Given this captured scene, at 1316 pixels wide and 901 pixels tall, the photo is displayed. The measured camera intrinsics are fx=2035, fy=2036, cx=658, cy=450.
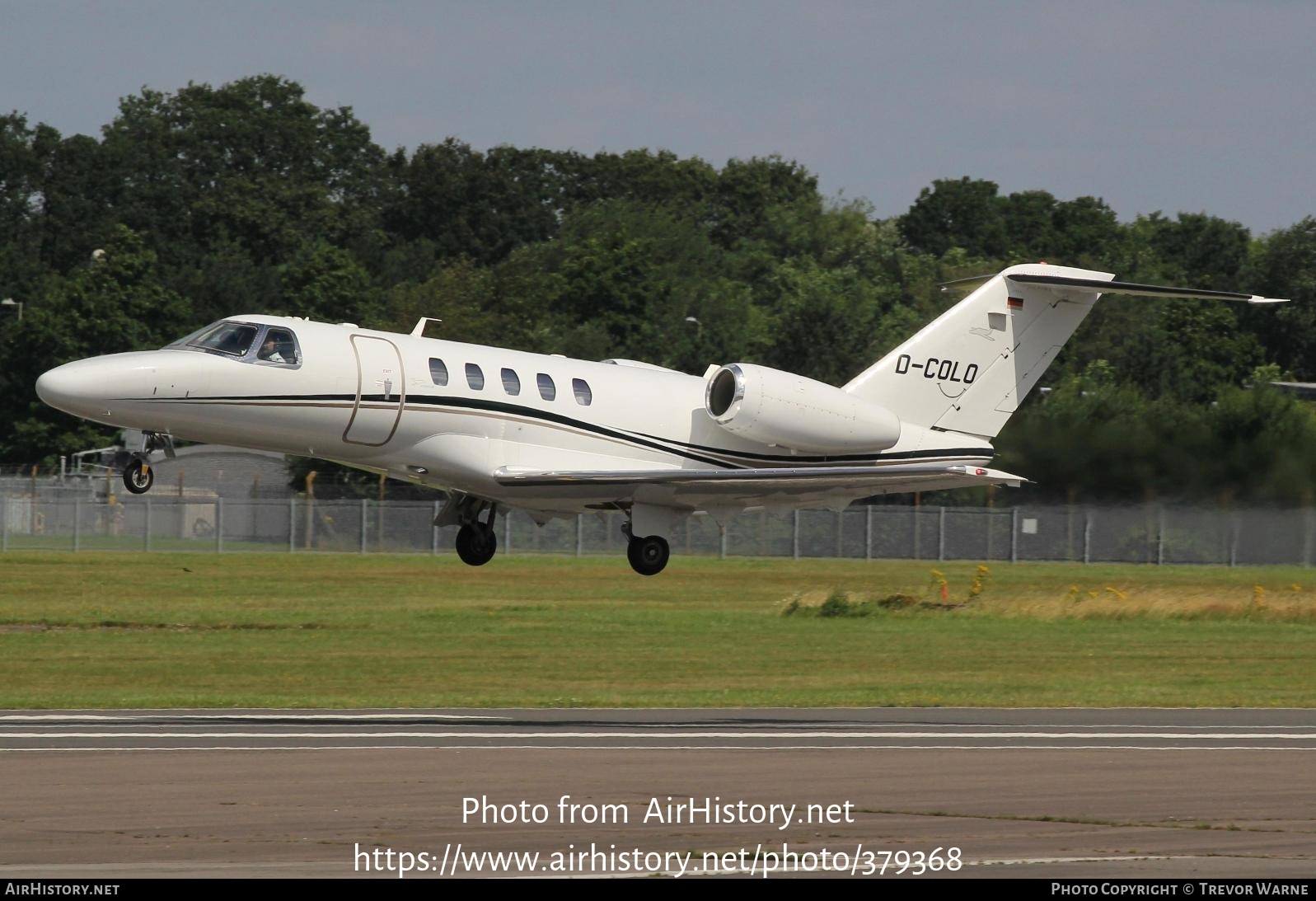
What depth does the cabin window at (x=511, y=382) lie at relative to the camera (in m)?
26.3

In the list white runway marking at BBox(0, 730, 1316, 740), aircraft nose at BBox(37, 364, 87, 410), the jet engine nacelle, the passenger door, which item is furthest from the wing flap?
white runway marking at BBox(0, 730, 1316, 740)

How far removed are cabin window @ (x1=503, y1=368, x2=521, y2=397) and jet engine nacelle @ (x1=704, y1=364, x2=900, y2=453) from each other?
280cm

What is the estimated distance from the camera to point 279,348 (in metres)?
25.1

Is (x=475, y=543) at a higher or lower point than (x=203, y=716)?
higher

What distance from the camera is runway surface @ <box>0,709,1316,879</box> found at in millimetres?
18844

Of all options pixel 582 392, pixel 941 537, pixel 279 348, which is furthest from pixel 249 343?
pixel 941 537

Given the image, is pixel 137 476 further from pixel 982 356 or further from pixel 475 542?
pixel 982 356

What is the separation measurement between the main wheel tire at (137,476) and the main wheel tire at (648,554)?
257 inches

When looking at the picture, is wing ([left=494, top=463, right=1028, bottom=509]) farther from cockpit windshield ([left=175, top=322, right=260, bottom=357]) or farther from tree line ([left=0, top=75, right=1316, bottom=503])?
tree line ([left=0, top=75, right=1316, bottom=503])

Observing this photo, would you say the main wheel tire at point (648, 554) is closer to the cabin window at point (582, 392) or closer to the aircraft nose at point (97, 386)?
the cabin window at point (582, 392)

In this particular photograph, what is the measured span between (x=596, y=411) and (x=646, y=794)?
562 cm

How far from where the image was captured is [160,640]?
4638 centimetres
